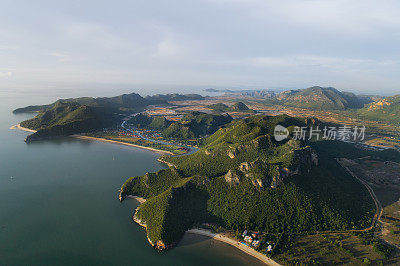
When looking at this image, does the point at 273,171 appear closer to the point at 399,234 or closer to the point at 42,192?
the point at 399,234

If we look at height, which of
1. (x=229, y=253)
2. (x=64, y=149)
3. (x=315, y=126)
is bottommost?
(x=229, y=253)

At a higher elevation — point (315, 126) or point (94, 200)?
point (315, 126)

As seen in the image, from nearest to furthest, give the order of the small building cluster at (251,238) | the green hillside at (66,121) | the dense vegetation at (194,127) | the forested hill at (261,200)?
the small building cluster at (251,238) → the forested hill at (261,200) → the green hillside at (66,121) → the dense vegetation at (194,127)

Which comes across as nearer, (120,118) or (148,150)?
(148,150)

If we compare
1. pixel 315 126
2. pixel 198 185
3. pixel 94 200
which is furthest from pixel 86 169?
pixel 315 126

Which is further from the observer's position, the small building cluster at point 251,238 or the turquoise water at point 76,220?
the small building cluster at point 251,238

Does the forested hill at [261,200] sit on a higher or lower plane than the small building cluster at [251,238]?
higher

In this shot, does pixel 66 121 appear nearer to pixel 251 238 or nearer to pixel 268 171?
pixel 268 171

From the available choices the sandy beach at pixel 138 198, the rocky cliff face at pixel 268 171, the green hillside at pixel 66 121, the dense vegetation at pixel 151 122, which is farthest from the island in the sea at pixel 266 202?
the green hillside at pixel 66 121

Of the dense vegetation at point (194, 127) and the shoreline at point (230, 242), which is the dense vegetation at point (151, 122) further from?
the shoreline at point (230, 242)
